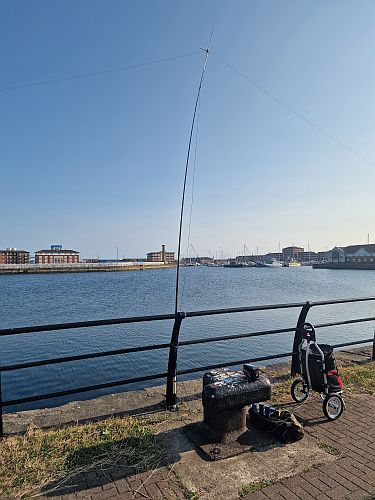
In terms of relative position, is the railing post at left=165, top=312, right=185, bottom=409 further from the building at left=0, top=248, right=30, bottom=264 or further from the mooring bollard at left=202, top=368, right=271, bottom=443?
the building at left=0, top=248, right=30, bottom=264

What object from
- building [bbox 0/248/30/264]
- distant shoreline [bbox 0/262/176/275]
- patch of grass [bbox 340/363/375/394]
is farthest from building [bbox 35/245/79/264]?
patch of grass [bbox 340/363/375/394]

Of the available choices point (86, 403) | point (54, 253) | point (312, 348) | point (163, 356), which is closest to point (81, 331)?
point (163, 356)

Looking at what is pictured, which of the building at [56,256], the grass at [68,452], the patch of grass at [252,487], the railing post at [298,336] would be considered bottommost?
the patch of grass at [252,487]

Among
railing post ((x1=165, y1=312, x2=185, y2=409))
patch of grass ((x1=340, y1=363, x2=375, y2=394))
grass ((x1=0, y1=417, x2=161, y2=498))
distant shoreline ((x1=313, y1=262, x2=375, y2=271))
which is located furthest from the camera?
distant shoreline ((x1=313, y1=262, x2=375, y2=271))

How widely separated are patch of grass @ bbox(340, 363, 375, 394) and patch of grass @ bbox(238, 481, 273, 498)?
110 inches

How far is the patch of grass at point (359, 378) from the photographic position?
5.17 m

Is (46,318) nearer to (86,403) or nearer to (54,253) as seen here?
(86,403)

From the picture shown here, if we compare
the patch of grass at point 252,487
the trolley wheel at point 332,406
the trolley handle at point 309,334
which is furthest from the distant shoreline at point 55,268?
the patch of grass at point 252,487

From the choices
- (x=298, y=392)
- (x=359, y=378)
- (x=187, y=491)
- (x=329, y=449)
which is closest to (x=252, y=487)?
(x=187, y=491)

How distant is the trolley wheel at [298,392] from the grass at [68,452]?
1.90 meters

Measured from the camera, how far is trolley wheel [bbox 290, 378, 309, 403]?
4586 mm

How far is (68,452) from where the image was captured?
130 inches

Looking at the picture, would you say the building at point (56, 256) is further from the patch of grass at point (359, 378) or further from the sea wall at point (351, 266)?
the patch of grass at point (359, 378)

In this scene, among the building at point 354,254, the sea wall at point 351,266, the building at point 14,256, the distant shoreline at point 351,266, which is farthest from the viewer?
the building at point 14,256
